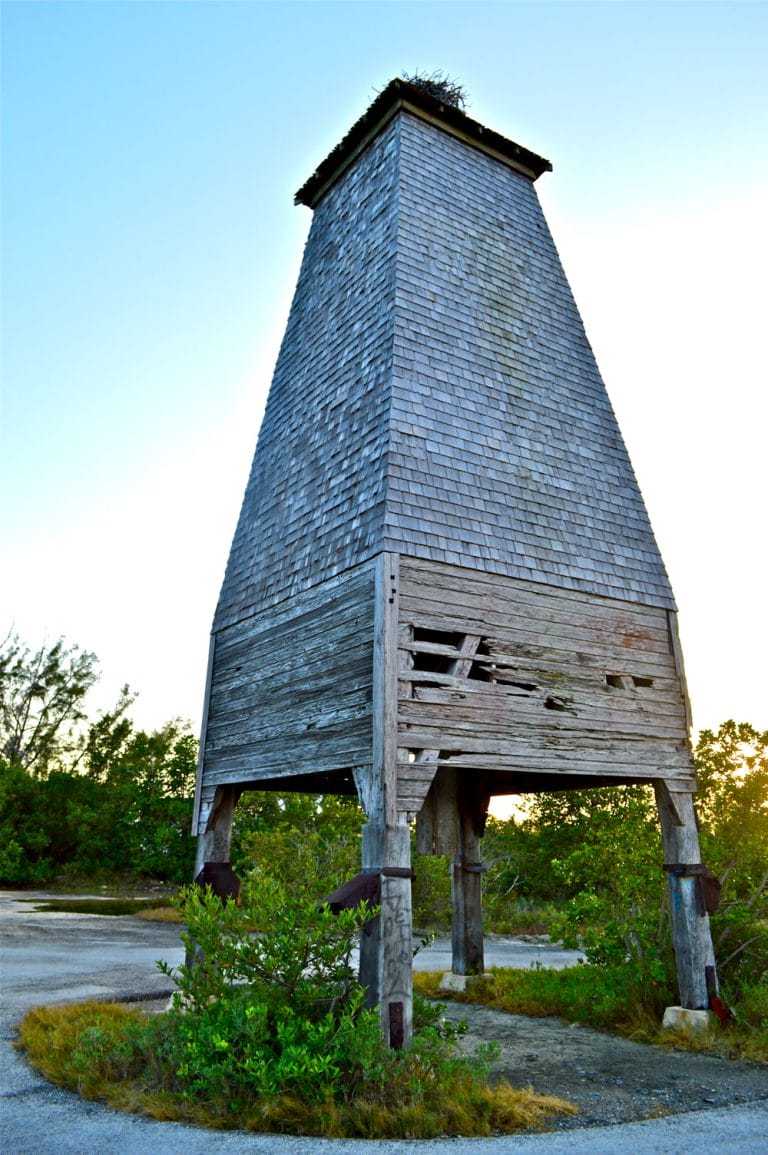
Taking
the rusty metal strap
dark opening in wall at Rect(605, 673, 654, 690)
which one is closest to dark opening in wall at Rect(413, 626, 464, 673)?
dark opening in wall at Rect(605, 673, 654, 690)

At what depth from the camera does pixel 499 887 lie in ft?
83.0

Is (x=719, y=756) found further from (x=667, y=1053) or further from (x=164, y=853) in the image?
Result: (x=164, y=853)

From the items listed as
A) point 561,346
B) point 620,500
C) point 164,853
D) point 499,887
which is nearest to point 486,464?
point 620,500

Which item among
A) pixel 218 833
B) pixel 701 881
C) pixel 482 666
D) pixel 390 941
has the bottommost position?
pixel 390 941

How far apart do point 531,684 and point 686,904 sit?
3332 millimetres

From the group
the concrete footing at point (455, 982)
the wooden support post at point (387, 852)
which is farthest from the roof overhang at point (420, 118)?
the concrete footing at point (455, 982)

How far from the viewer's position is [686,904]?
31.1 feet

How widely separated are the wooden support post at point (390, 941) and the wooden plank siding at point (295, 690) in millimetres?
855

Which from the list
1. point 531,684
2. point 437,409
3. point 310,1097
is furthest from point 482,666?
point 310,1097

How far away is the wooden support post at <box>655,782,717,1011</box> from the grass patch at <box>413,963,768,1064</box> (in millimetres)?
427

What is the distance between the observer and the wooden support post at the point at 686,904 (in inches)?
363

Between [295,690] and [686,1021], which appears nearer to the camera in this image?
[686,1021]

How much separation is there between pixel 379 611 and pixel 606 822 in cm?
690

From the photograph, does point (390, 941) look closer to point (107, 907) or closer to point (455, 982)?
point (455, 982)
